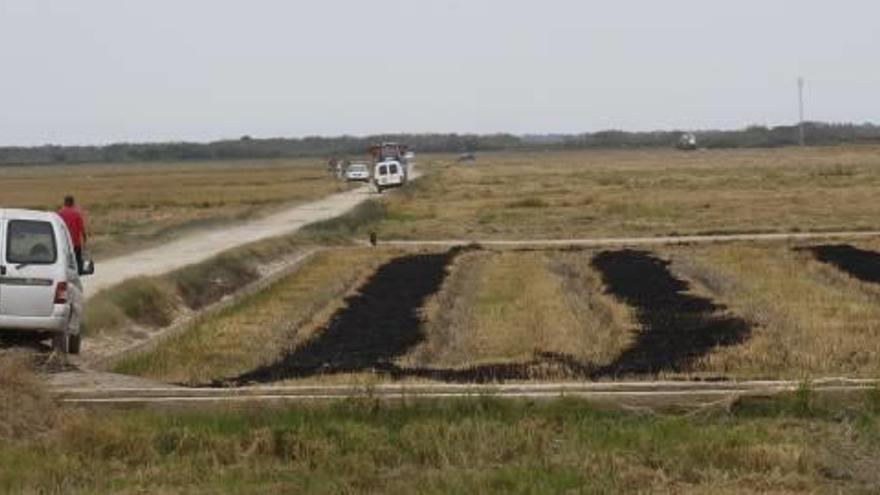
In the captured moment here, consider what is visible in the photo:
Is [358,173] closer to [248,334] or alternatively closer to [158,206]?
[158,206]

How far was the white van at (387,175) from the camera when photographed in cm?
8200

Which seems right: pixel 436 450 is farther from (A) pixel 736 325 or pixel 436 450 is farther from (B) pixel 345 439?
(A) pixel 736 325

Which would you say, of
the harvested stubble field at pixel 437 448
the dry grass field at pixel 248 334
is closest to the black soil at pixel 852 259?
the dry grass field at pixel 248 334

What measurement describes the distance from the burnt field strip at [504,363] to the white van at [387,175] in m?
51.2

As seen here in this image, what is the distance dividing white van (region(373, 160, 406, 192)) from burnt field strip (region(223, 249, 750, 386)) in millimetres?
51207

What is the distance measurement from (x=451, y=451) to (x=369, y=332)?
421 inches

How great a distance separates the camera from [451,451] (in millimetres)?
9656

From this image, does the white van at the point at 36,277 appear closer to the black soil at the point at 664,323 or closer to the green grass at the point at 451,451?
the green grass at the point at 451,451

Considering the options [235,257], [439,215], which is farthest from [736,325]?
[439,215]

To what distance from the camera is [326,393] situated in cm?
1161

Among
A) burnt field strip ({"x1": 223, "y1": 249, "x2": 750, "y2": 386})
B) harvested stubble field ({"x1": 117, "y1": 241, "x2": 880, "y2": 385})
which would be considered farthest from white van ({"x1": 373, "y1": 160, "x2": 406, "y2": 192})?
burnt field strip ({"x1": 223, "y1": 249, "x2": 750, "y2": 386})

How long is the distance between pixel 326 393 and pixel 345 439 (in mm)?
1698

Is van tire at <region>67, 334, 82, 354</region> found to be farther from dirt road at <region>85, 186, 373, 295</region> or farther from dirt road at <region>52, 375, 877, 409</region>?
dirt road at <region>85, 186, 373, 295</region>

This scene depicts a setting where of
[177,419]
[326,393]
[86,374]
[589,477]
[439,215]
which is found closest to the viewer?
[589,477]
